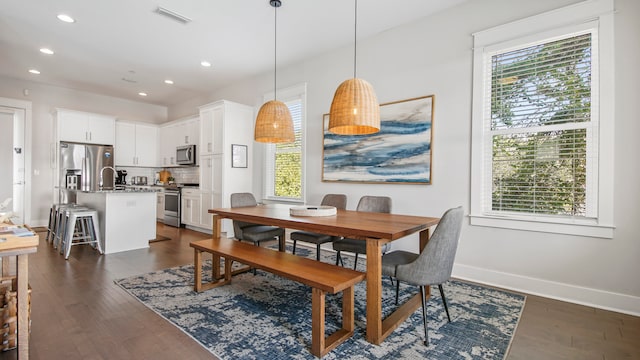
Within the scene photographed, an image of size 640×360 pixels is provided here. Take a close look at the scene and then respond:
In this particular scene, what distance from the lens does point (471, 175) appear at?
3182mm

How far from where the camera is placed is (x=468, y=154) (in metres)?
3.22

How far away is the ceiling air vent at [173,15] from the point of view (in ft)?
11.1

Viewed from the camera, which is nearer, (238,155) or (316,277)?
(316,277)

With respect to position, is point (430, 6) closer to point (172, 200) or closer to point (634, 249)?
point (634, 249)

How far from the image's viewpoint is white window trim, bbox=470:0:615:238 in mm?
2508

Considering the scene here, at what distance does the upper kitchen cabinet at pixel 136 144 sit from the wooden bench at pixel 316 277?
560 cm

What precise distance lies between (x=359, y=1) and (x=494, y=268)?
3.10 meters

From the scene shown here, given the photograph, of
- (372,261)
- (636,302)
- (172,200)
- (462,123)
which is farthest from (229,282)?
(172,200)

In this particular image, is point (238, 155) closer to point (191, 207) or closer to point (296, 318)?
point (191, 207)

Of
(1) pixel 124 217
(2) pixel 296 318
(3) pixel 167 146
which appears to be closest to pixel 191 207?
(1) pixel 124 217

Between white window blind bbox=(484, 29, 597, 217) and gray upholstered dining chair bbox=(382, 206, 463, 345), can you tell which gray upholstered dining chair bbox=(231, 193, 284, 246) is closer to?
gray upholstered dining chair bbox=(382, 206, 463, 345)

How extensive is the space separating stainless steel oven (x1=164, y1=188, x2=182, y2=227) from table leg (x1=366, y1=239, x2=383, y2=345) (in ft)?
17.9

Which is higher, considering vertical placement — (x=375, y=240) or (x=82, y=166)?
(x=82, y=166)

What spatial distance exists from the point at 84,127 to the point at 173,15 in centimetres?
438
